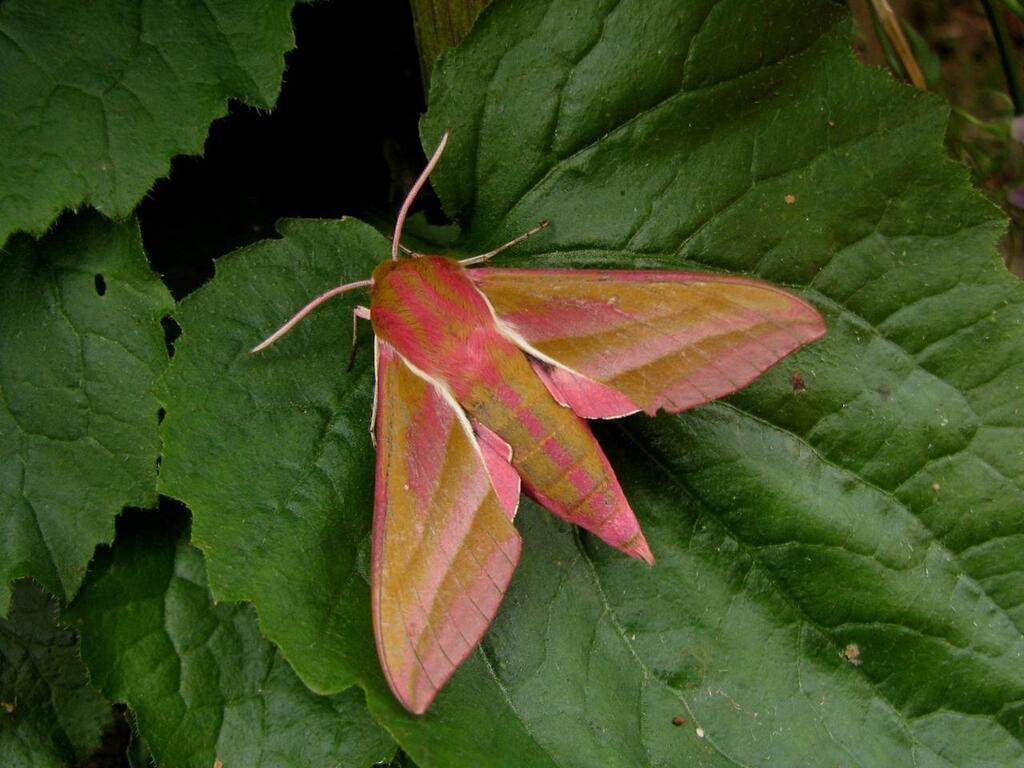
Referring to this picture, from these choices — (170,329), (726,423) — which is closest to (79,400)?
(170,329)

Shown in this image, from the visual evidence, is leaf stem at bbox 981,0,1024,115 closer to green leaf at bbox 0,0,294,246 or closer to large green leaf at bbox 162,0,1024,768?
large green leaf at bbox 162,0,1024,768

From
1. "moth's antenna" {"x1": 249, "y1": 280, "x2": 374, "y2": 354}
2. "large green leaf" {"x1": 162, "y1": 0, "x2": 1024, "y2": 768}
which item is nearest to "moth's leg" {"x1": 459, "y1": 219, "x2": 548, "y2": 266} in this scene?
"large green leaf" {"x1": 162, "y1": 0, "x2": 1024, "y2": 768}

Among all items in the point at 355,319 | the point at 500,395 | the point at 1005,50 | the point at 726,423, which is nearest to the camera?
the point at 500,395

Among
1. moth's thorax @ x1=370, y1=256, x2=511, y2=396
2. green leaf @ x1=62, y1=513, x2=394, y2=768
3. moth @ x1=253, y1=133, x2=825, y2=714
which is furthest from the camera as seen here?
green leaf @ x1=62, y1=513, x2=394, y2=768

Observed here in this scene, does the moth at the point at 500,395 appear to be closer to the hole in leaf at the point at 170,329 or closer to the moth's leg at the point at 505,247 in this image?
the moth's leg at the point at 505,247

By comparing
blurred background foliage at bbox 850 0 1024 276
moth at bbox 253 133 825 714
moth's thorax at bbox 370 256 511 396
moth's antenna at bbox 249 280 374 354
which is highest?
moth's antenna at bbox 249 280 374 354

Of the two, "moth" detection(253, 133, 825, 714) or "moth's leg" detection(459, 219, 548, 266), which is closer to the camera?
"moth" detection(253, 133, 825, 714)

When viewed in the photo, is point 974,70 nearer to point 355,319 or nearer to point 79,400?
point 355,319

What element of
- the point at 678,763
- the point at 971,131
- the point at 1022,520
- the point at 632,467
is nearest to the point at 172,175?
the point at 632,467
